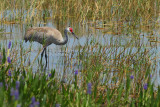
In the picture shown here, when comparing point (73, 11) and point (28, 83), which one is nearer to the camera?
point (28, 83)

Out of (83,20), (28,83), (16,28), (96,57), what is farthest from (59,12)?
(28,83)

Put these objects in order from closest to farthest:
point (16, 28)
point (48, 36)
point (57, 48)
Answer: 1. point (48, 36)
2. point (57, 48)
3. point (16, 28)

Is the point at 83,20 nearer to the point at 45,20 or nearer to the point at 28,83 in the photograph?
the point at 45,20

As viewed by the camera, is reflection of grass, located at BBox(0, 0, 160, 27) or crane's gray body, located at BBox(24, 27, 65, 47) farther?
reflection of grass, located at BBox(0, 0, 160, 27)

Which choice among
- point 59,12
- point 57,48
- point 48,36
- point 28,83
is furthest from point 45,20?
point 28,83

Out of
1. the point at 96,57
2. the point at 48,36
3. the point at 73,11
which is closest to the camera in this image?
the point at 96,57

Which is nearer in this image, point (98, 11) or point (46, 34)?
point (46, 34)

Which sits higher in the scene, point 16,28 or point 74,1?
point 74,1

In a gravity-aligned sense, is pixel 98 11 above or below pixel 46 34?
above

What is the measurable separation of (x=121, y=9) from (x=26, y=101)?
8267 mm

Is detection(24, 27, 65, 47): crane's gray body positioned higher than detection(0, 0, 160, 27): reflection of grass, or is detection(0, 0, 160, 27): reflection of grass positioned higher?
detection(0, 0, 160, 27): reflection of grass

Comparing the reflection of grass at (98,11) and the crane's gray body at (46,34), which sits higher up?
the reflection of grass at (98,11)

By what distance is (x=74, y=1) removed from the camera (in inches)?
447

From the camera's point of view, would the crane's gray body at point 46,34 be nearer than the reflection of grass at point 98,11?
Yes
